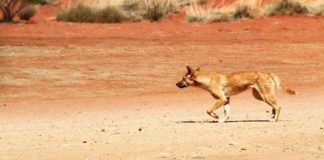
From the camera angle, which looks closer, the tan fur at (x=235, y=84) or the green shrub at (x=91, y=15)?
the tan fur at (x=235, y=84)

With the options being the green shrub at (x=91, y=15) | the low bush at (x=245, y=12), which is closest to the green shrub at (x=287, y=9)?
the low bush at (x=245, y=12)

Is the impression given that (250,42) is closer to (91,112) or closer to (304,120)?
(91,112)

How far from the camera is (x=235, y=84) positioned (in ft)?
48.3

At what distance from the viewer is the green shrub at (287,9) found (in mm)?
35375

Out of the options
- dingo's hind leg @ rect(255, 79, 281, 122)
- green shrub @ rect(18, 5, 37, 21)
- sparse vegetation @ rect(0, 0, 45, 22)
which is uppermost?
dingo's hind leg @ rect(255, 79, 281, 122)

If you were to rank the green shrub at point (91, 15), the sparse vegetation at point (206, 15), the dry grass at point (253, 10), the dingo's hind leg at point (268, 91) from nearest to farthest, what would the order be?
1. the dingo's hind leg at point (268, 91)
2. the sparse vegetation at point (206, 15)
3. the dry grass at point (253, 10)
4. the green shrub at point (91, 15)

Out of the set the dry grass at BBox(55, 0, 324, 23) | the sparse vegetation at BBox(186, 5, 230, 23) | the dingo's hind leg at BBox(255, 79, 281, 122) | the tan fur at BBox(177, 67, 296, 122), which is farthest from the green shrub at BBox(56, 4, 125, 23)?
the dingo's hind leg at BBox(255, 79, 281, 122)

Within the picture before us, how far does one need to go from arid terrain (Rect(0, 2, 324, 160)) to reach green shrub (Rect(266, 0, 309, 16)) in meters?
1.54

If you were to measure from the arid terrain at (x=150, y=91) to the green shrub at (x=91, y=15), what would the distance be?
4.63ft

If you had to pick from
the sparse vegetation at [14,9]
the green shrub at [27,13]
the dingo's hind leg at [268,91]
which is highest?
the dingo's hind leg at [268,91]

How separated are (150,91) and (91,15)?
14.8 meters

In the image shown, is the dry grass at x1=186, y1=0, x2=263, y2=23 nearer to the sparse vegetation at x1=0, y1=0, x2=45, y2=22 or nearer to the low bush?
the low bush

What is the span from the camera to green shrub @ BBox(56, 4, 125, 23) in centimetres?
3481

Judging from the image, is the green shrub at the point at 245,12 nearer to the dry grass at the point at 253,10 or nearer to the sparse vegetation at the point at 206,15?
the dry grass at the point at 253,10
